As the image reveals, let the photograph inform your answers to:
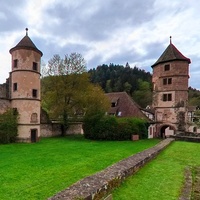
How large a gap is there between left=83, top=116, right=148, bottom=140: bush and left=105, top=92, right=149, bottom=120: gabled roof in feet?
10.6

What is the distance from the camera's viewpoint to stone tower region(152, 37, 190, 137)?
29.4 metres

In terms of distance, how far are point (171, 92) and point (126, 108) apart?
7470mm

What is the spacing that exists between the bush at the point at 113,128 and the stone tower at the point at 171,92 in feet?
16.7

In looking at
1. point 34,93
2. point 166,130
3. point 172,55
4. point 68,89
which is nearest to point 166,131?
point 166,130

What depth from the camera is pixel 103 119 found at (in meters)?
26.8

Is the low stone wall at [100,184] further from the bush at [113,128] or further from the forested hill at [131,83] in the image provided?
the forested hill at [131,83]

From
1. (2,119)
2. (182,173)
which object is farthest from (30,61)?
(182,173)

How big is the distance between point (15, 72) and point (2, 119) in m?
5.58

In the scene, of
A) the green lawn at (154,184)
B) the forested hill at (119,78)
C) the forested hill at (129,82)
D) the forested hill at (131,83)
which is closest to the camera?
the green lawn at (154,184)

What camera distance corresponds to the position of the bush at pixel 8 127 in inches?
835

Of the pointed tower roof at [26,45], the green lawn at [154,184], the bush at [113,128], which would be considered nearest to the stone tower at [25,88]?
the pointed tower roof at [26,45]

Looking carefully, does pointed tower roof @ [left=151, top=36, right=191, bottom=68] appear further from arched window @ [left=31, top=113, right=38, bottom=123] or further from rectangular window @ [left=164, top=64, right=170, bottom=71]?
arched window @ [left=31, top=113, right=38, bottom=123]

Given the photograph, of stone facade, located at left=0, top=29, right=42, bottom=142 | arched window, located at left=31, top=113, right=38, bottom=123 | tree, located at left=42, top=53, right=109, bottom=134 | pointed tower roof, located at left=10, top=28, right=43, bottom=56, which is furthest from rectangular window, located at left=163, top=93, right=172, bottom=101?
pointed tower roof, located at left=10, top=28, right=43, bottom=56

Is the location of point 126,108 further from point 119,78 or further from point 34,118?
point 119,78
